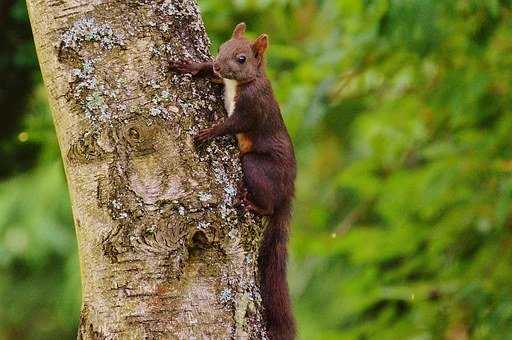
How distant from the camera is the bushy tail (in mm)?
2553

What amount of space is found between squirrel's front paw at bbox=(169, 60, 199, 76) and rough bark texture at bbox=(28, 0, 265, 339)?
0.02 m

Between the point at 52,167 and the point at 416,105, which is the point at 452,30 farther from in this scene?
the point at 52,167

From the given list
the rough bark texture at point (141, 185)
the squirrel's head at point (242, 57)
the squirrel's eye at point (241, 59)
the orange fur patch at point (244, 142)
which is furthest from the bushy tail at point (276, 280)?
the squirrel's eye at point (241, 59)

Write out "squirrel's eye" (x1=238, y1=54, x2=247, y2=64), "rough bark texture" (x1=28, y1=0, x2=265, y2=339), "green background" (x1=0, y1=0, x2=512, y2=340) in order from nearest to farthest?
1. "rough bark texture" (x1=28, y1=0, x2=265, y2=339)
2. "squirrel's eye" (x1=238, y1=54, x2=247, y2=64)
3. "green background" (x1=0, y1=0, x2=512, y2=340)

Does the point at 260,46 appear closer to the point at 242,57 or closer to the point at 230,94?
the point at 242,57

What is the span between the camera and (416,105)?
16.5ft

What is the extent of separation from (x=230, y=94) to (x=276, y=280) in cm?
67

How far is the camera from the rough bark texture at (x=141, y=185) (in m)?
2.30

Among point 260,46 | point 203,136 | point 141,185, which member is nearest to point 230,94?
point 260,46

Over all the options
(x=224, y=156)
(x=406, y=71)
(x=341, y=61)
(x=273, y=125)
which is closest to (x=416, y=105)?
(x=406, y=71)

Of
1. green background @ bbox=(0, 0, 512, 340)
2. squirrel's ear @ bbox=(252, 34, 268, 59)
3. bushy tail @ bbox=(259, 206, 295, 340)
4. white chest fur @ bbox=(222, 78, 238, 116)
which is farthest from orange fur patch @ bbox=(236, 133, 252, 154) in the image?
green background @ bbox=(0, 0, 512, 340)

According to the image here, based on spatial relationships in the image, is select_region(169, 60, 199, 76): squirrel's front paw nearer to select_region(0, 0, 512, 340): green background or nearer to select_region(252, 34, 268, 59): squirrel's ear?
select_region(252, 34, 268, 59): squirrel's ear

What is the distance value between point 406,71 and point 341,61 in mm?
487

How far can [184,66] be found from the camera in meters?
2.48
